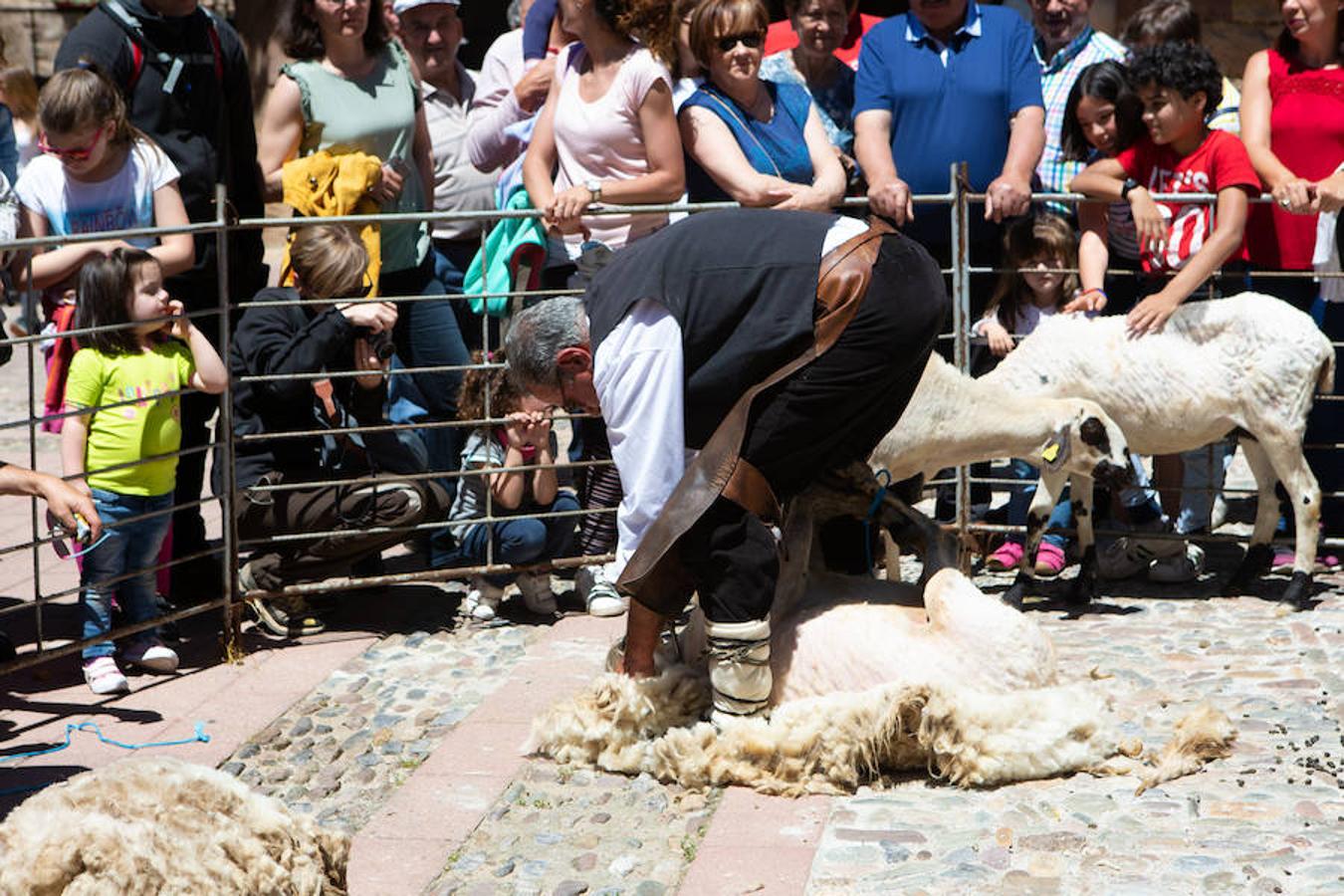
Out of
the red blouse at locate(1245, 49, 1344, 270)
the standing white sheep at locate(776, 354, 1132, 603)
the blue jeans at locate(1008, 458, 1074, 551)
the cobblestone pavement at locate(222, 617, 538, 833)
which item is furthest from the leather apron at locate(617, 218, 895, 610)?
the red blouse at locate(1245, 49, 1344, 270)

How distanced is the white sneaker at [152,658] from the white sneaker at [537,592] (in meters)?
1.41

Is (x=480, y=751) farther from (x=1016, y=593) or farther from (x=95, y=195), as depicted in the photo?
(x=95, y=195)

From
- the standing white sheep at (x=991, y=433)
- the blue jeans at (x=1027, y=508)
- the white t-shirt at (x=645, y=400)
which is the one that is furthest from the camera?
the blue jeans at (x=1027, y=508)

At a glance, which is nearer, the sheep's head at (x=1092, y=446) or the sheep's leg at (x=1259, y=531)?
the sheep's head at (x=1092, y=446)

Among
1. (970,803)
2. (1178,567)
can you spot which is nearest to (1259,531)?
(1178,567)

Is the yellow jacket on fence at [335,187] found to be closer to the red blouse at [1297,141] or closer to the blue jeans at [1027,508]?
the blue jeans at [1027,508]

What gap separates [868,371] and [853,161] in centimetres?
277

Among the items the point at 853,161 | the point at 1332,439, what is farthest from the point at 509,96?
the point at 1332,439

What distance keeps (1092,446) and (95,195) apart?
3.83 meters

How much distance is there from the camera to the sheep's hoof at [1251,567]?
22.3ft

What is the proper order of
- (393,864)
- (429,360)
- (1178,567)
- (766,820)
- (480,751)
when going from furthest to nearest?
(429,360)
(1178,567)
(480,751)
(766,820)
(393,864)

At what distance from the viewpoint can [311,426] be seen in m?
6.74

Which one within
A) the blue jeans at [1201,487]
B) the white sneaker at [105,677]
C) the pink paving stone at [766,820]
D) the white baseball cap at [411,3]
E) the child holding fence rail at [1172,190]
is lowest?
the pink paving stone at [766,820]

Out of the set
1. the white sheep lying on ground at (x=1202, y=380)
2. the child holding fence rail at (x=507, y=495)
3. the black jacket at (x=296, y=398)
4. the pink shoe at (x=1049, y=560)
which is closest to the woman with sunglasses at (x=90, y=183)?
the black jacket at (x=296, y=398)
